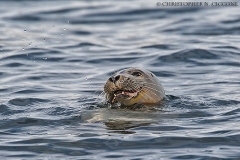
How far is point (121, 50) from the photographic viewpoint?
16.6 metres

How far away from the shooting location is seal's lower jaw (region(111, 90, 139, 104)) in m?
10.4

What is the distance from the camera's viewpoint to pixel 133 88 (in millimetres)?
10469

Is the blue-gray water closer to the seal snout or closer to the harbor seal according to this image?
the harbor seal

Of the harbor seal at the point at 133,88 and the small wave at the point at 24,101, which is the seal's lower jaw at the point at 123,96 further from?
the small wave at the point at 24,101

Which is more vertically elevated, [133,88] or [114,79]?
[114,79]

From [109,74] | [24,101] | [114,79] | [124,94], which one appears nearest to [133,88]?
[124,94]

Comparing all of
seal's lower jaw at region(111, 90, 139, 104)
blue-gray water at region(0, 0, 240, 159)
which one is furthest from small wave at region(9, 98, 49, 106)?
seal's lower jaw at region(111, 90, 139, 104)

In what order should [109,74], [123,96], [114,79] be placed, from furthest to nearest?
[109,74]
[123,96]
[114,79]

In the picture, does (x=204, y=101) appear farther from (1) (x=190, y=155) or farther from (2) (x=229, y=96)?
(1) (x=190, y=155)

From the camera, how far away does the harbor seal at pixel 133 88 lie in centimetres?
1027

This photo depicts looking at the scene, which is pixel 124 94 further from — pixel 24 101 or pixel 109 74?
pixel 109 74

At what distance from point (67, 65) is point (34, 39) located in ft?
10.5

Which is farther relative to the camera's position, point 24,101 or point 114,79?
point 24,101

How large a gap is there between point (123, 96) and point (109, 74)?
3.57m
